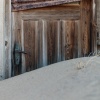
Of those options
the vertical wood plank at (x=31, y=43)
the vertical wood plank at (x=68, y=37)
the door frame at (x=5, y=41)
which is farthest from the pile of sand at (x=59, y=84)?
the vertical wood plank at (x=68, y=37)

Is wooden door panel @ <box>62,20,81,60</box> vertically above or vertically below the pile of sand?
above

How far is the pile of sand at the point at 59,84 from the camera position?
9.41 feet

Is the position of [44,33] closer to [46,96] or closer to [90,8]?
[90,8]

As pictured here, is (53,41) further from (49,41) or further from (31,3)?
(31,3)

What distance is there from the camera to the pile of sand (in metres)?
2.87

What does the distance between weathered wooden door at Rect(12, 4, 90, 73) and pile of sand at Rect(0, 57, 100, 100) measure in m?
1.26

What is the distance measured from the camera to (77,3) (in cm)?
527

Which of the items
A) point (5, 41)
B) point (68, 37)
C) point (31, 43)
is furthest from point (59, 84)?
point (68, 37)

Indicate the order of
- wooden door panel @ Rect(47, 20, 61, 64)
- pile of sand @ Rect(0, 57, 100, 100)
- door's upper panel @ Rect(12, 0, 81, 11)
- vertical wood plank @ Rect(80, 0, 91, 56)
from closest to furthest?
pile of sand @ Rect(0, 57, 100, 100)
door's upper panel @ Rect(12, 0, 81, 11)
wooden door panel @ Rect(47, 20, 61, 64)
vertical wood plank @ Rect(80, 0, 91, 56)

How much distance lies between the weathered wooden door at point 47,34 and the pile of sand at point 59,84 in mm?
1262

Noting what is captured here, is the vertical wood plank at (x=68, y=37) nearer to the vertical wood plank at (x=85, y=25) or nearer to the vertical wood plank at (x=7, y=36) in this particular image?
the vertical wood plank at (x=85, y=25)

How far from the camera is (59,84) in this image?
3.14 m

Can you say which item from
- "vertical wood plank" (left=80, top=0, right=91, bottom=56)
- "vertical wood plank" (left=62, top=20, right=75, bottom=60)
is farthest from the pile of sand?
"vertical wood plank" (left=80, top=0, right=91, bottom=56)

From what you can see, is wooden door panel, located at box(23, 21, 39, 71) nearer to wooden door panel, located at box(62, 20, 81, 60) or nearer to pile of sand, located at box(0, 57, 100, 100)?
wooden door panel, located at box(62, 20, 81, 60)
